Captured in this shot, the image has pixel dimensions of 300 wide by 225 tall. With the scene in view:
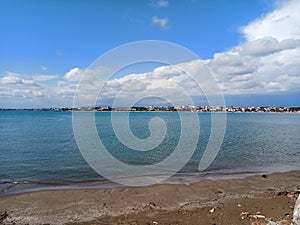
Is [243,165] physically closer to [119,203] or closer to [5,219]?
[119,203]

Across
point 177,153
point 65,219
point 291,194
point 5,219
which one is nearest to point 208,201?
point 291,194

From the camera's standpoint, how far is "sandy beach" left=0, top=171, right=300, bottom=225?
975cm

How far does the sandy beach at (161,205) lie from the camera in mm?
9750

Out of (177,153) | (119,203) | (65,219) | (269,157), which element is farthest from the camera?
(177,153)

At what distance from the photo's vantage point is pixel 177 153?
26.9 meters

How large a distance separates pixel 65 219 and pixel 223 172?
41.5 feet

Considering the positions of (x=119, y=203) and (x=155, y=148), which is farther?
(x=155, y=148)

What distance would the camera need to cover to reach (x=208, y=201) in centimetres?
1199

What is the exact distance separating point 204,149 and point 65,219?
70.7 feet

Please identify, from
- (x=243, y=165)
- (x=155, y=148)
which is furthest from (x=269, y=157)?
(x=155, y=148)

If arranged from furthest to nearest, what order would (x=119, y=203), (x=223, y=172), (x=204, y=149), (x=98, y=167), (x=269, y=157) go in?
1. (x=204, y=149)
2. (x=269, y=157)
3. (x=98, y=167)
4. (x=223, y=172)
5. (x=119, y=203)

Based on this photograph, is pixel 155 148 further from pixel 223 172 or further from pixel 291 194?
pixel 291 194

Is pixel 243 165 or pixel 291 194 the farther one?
pixel 243 165

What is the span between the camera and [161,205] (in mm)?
11602
